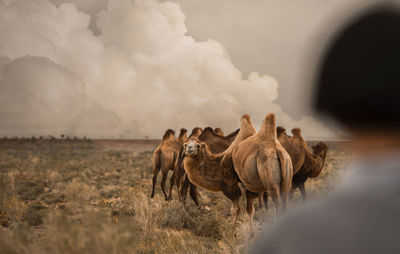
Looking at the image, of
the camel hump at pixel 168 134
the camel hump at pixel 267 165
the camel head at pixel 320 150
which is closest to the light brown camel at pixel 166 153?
the camel hump at pixel 168 134

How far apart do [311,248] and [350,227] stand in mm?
130

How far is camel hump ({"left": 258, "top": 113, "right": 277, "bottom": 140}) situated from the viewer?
5991 millimetres

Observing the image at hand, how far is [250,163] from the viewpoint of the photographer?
19.2 feet

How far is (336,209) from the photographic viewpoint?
94cm

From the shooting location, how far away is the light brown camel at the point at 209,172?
669cm

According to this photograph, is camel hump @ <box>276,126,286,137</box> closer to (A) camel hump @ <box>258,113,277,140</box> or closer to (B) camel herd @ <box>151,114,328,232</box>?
(B) camel herd @ <box>151,114,328,232</box>

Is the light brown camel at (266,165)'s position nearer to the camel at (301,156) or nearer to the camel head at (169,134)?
the camel at (301,156)

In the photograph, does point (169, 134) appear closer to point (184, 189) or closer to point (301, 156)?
point (184, 189)

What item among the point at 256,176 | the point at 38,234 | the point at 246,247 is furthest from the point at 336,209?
the point at 38,234

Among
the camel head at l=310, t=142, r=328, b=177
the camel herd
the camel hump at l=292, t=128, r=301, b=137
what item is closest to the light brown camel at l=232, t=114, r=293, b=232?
the camel herd

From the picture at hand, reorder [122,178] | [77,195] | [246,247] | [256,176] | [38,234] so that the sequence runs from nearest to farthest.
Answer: [246,247]
[256,176]
[38,234]
[77,195]
[122,178]

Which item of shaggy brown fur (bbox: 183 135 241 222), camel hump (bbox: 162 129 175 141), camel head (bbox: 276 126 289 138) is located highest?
camel head (bbox: 276 126 289 138)

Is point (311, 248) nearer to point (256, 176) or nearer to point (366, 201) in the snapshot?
point (366, 201)

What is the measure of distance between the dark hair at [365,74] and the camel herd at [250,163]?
4449mm
